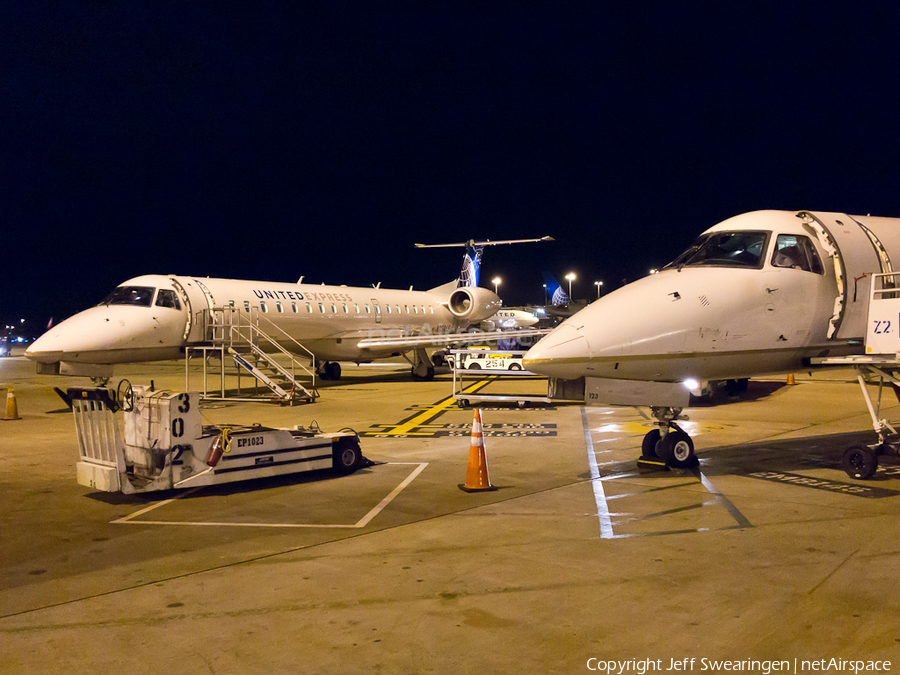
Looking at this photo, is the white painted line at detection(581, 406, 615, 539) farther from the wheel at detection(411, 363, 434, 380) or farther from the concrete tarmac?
the wheel at detection(411, 363, 434, 380)

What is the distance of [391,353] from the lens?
2503 centimetres

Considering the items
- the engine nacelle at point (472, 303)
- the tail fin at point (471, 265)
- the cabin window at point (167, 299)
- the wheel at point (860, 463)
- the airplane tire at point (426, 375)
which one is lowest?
the wheel at point (860, 463)

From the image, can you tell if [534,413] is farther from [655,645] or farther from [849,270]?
[655,645]

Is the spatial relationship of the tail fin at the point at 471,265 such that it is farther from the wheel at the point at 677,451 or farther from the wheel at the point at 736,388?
the wheel at the point at 677,451

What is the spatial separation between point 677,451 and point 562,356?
2.39 m

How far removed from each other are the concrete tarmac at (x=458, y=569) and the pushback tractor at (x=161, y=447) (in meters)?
0.27

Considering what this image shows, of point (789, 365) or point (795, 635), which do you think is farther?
point (789, 365)

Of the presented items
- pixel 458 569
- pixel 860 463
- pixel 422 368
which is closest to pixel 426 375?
pixel 422 368

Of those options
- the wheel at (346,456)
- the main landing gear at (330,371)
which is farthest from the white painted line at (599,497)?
the main landing gear at (330,371)

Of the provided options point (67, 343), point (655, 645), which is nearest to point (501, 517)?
point (655, 645)

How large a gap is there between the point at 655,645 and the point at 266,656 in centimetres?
209

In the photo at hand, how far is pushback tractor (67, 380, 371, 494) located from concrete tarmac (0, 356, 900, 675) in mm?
266

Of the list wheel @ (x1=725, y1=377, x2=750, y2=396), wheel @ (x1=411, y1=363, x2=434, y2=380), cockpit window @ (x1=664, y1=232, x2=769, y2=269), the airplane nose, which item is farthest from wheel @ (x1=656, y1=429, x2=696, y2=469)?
wheel @ (x1=411, y1=363, x2=434, y2=380)

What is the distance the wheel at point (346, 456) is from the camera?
8.93 meters
